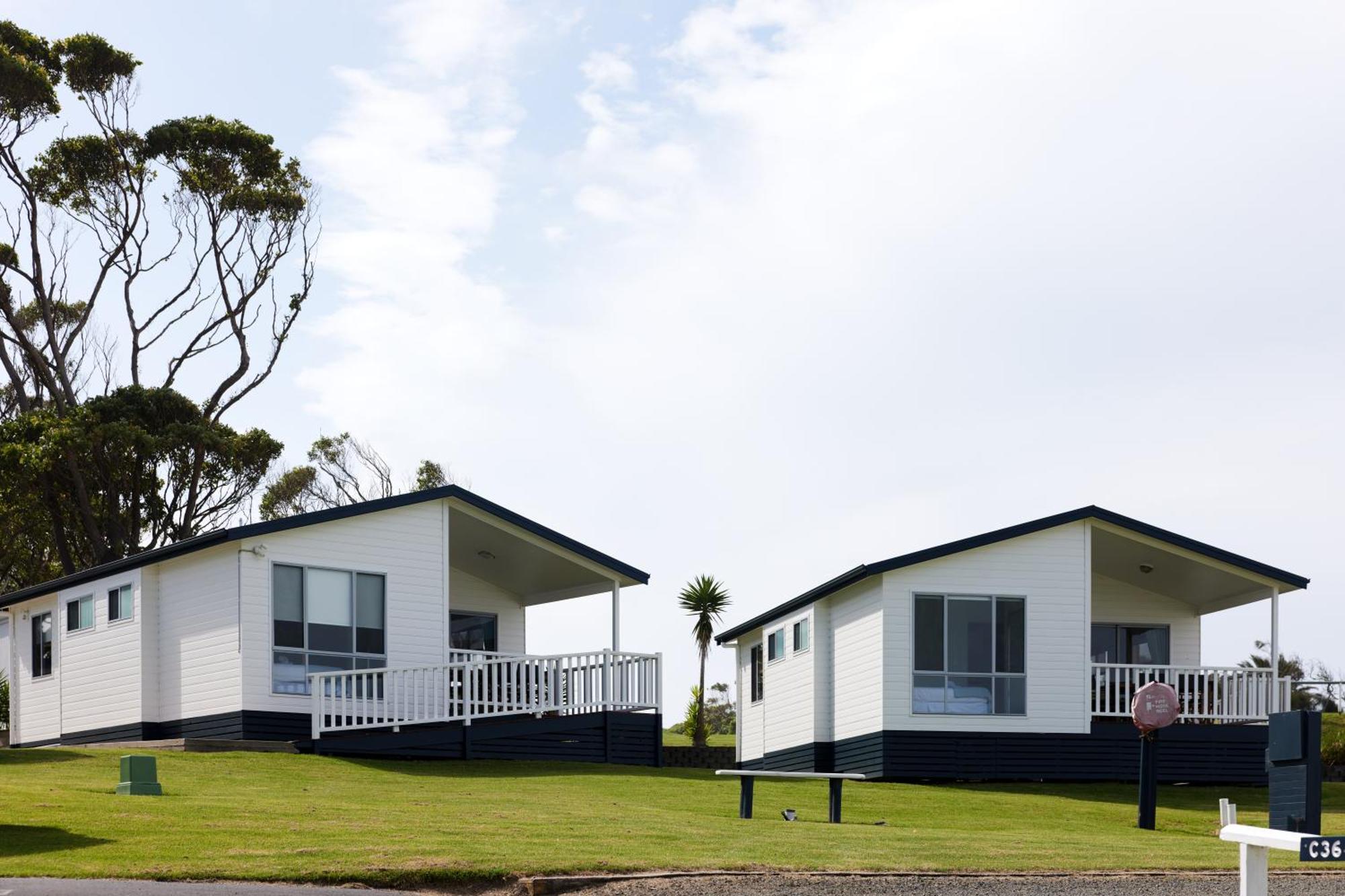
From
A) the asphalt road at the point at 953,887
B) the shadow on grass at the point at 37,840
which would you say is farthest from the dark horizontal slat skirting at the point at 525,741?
the asphalt road at the point at 953,887

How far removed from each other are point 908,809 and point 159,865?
1043 centimetres

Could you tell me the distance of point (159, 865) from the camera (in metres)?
12.6

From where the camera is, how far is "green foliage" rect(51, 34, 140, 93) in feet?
151

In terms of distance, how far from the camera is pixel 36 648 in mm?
29656

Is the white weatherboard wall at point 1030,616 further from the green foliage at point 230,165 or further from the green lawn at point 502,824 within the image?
the green foliage at point 230,165

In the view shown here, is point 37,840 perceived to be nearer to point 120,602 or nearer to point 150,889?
point 150,889

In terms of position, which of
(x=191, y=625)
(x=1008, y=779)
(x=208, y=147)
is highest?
(x=208, y=147)

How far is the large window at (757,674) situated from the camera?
33.7 meters

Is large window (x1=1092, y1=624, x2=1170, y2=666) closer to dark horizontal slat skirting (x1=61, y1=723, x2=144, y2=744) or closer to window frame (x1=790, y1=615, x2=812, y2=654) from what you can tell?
window frame (x1=790, y1=615, x2=812, y2=654)

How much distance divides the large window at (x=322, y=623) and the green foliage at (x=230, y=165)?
2542 cm

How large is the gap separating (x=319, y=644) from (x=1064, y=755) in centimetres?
1105

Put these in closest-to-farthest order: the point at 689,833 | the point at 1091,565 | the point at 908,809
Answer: the point at 689,833 < the point at 908,809 < the point at 1091,565

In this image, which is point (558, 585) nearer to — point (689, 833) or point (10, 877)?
point (689, 833)

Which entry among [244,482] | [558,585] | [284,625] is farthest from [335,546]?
[244,482]
